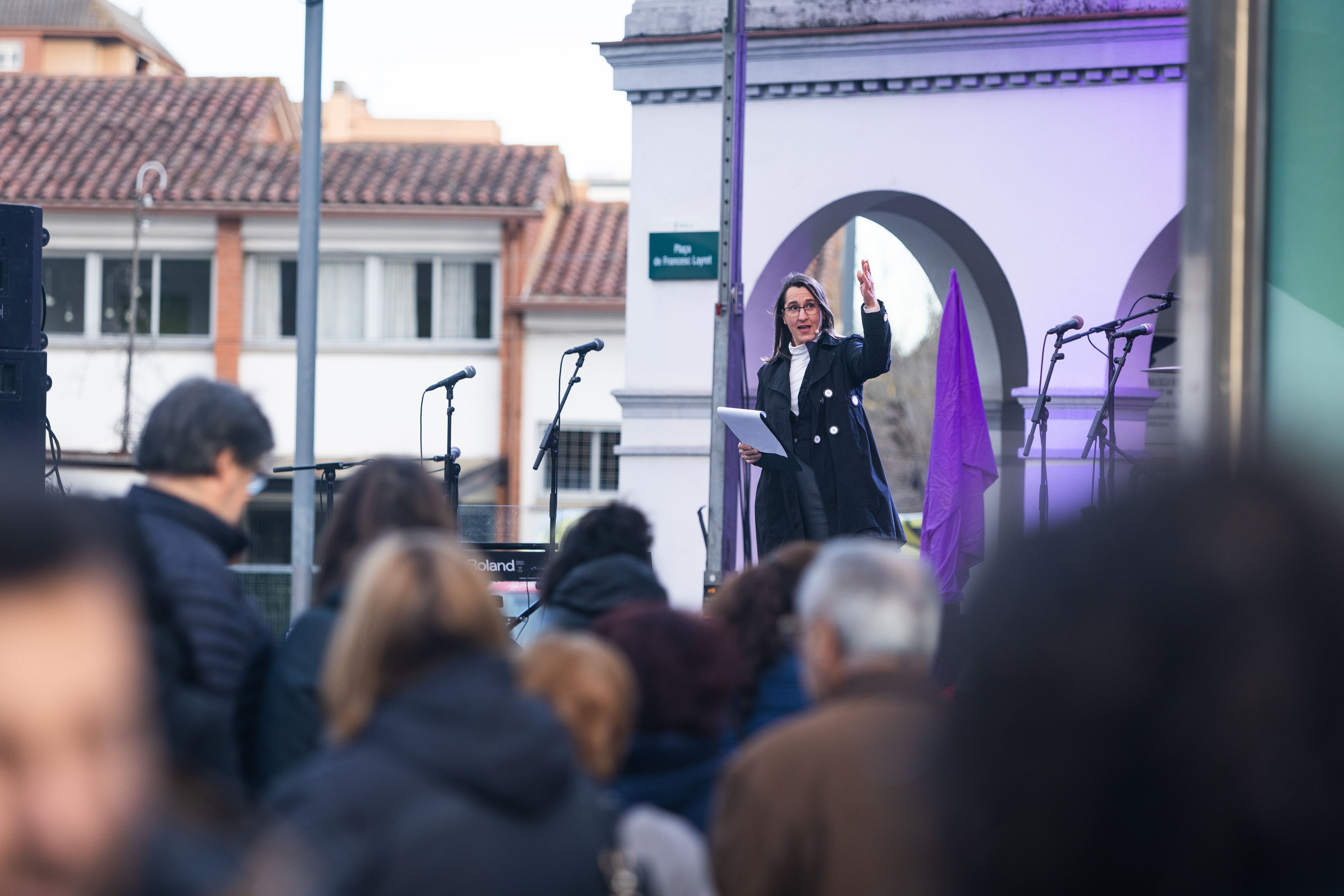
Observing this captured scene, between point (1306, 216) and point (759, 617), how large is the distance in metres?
1.59

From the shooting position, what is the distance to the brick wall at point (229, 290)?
67.1 ft

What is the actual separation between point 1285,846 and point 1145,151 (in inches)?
308

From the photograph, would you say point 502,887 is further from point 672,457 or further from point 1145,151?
point 1145,151

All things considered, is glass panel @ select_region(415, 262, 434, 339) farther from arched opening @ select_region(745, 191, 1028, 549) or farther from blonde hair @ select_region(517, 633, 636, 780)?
blonde hair @ select_region(517, 633, 636, 780)

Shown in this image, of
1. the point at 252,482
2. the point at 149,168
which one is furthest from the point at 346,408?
the point at 252,482

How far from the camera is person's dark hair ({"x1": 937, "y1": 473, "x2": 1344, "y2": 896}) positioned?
1.09 meters

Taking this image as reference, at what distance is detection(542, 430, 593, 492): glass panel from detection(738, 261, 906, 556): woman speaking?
14.4m

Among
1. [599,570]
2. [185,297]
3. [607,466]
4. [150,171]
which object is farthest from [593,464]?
[599,570]

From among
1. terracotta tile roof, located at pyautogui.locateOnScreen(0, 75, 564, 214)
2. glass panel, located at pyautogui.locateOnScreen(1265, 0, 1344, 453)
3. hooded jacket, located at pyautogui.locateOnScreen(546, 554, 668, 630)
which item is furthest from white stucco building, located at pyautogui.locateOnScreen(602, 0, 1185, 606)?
terracotta tile roof, located at pyautogui.locateOnScreen(0, 75, 564, 214)

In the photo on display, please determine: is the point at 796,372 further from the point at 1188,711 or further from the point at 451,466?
the point at 1188,711

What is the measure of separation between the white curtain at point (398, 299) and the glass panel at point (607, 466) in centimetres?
338

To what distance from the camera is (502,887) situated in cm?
195

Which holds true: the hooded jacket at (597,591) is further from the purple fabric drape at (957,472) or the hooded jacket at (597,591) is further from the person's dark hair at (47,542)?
the purple fabric drape at (957,472)

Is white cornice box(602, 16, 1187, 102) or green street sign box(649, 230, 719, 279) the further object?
green street sign box(649, 230, 719, 279)
